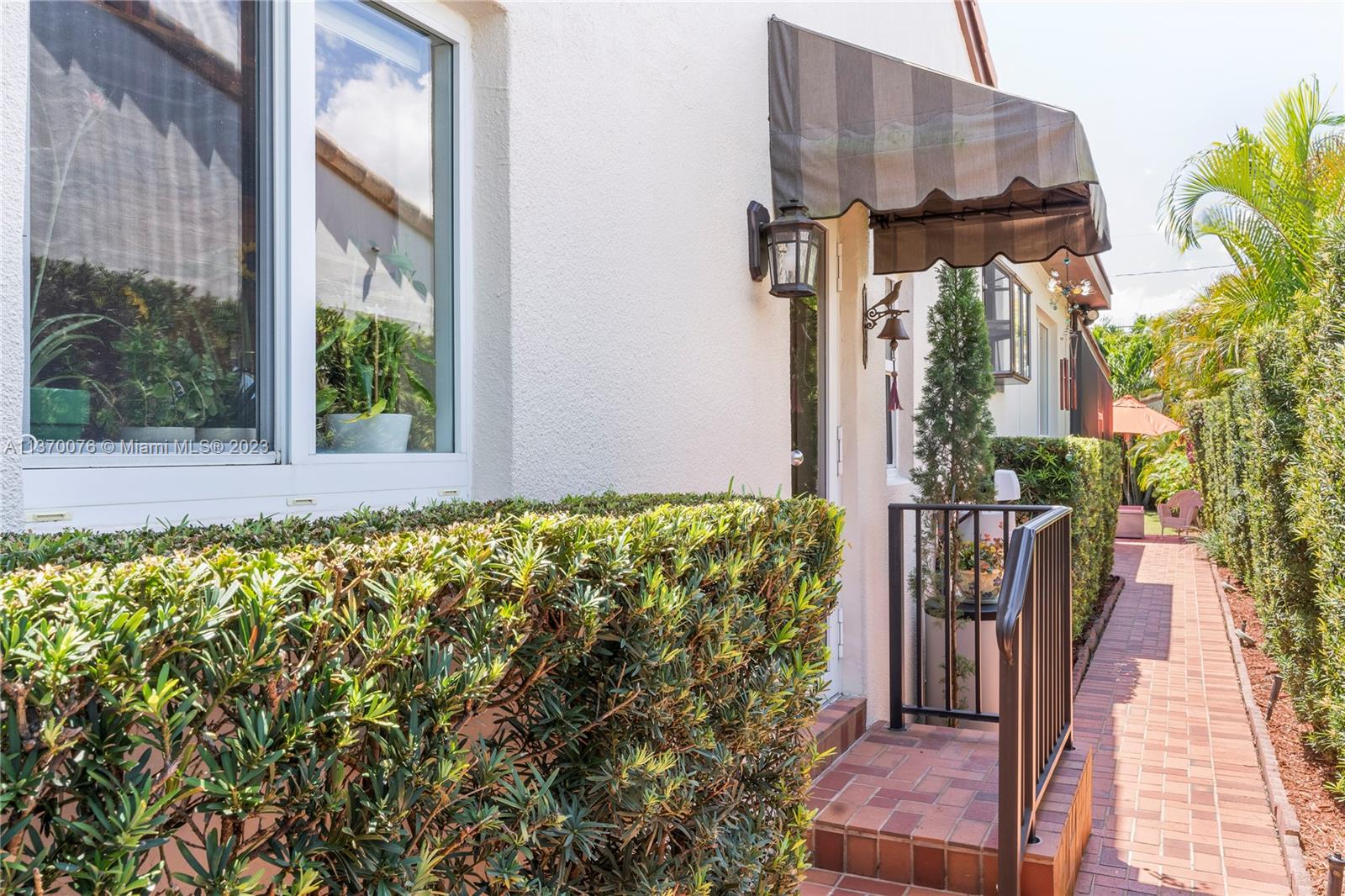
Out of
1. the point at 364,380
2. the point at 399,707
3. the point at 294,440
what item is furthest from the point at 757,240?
the point at 399,707

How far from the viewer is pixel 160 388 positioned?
1.92 metres

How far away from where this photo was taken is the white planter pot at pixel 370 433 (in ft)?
7.67

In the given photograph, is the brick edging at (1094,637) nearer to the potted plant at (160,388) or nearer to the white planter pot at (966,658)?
the white planter pot at (966,658)

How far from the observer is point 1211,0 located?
12.9 metres

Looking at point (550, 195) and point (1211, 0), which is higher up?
point (1211, 0)

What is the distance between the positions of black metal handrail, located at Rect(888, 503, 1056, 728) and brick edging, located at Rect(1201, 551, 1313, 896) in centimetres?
128

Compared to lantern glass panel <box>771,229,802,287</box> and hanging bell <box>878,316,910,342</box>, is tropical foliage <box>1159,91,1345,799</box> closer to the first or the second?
hanging bell <box>878,316,910,342</box>

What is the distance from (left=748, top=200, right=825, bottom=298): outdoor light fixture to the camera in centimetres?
397

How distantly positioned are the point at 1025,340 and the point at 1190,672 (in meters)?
5.98

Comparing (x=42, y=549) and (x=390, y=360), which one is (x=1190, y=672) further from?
(x=42, y=549)

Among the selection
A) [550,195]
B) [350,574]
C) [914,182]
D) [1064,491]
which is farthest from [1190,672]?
[350,574]

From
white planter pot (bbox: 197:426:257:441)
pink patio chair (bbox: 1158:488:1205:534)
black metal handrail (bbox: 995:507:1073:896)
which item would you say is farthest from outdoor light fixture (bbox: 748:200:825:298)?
pink patio chair (bbox: 1158:488:1205:534)

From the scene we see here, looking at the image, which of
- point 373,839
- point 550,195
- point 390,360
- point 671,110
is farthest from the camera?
point 671,110

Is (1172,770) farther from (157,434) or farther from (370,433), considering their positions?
(157,434)
